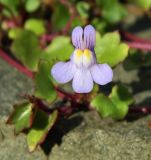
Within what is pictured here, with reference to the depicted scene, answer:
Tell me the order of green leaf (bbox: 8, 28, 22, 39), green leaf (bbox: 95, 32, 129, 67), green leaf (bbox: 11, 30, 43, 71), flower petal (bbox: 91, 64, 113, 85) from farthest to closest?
green leaf (bbox: 8, 28, 22, 39) → green leaf (bbox: 11, 30, 43, 71) → green leaf (bbox: 95, 32, 129, 67) → flower petal (bbox: 91, 64, 113, 85)

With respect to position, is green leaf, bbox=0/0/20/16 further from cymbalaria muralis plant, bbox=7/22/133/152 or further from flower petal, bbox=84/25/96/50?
flower petal, bbox=84/25/96/50

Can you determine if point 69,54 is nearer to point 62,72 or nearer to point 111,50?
point 111,50

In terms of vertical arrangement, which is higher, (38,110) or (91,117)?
(38,110)

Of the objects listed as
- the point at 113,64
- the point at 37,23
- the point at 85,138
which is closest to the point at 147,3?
the point at 37,23

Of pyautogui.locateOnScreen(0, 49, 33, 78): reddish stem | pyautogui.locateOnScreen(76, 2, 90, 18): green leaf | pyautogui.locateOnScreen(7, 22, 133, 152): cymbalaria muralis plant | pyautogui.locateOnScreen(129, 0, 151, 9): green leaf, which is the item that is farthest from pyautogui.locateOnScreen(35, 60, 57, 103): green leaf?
pyautogui.locateOnScreen(129, 0, 151, 9): green leaf

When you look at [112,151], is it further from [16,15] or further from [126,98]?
[16,15]

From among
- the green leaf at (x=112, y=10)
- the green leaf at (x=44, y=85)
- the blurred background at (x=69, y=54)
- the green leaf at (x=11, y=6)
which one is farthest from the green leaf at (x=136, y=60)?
the green leaf at (x=11, y=6)
